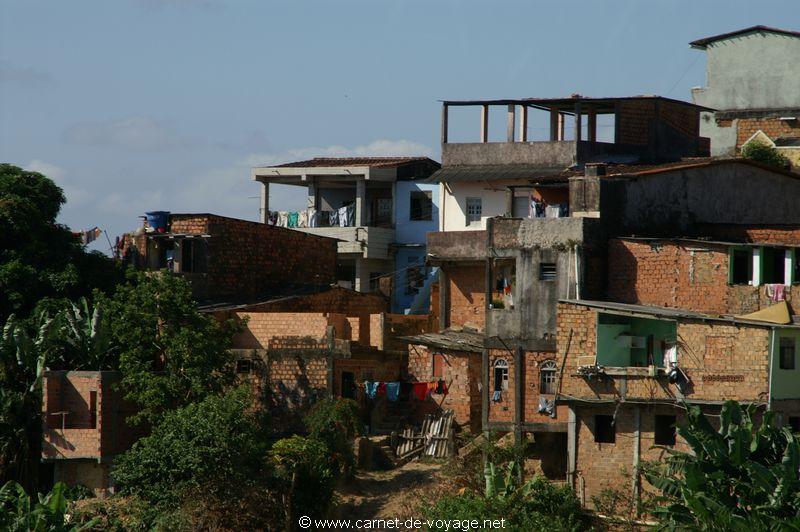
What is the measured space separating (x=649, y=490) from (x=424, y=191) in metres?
17.8

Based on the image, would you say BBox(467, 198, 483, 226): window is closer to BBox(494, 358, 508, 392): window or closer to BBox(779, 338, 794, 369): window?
BBox(494, 358, 508, 392): window

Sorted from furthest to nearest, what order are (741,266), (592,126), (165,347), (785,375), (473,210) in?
(473,210) → (592,126) → (165,347) → (741,266) → (785,375)

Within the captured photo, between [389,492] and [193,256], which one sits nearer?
[389,492]

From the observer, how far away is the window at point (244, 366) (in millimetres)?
36969

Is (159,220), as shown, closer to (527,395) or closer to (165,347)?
(165,347)

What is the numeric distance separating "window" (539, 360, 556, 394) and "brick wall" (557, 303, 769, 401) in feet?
8.23

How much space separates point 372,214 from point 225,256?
865cm

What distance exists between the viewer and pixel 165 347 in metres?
35.4

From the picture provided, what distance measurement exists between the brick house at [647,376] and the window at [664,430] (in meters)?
0.02

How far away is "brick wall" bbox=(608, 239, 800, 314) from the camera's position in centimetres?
3334

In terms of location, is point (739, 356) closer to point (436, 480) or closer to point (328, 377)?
point (436, 480)

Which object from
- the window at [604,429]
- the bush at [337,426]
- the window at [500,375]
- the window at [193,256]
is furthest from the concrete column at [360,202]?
the window at [604,429]

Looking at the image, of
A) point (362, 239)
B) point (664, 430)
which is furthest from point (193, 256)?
point (664, 430)

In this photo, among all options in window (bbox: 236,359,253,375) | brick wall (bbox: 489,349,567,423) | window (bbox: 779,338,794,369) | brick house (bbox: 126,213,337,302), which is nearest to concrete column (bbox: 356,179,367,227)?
brick house (bbox: 126,213,337,302)
